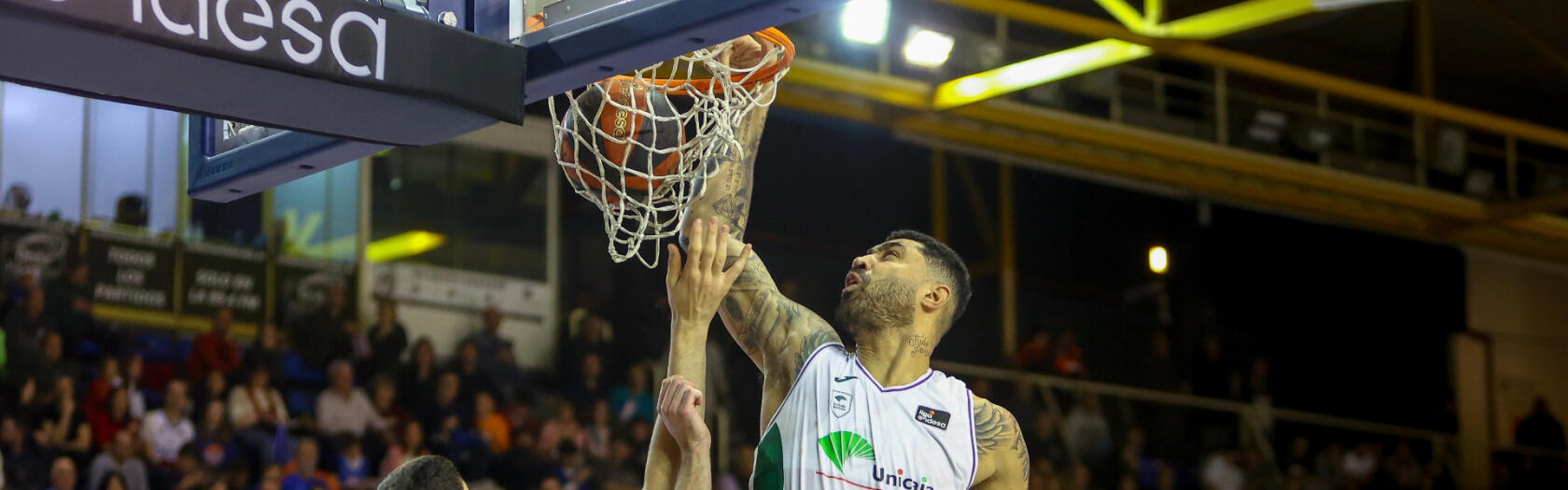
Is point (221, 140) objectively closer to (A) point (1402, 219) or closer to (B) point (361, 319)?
(B) point (361, 319)

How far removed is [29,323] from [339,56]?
351 inches

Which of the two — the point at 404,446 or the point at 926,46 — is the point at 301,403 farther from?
the point at 926,46

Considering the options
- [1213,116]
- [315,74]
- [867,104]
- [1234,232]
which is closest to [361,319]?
[867,104]

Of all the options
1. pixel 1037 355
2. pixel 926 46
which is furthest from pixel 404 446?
pixel 1037 355

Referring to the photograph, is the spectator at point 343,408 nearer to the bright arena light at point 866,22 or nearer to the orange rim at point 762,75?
the bright arena light at point 866,22

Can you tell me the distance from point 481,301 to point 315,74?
1139 cm

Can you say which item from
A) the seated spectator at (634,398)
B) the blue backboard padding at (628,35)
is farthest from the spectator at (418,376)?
the blue backboard padding at (628,35)

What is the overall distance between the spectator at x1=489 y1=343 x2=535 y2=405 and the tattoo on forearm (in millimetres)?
8194

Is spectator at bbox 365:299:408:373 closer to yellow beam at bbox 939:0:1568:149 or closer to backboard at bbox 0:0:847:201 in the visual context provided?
yellow beam at bbox 939:0:1568:149

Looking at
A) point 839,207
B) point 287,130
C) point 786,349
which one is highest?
point 839,207

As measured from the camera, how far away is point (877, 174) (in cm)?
1572

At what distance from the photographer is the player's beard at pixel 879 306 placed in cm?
434

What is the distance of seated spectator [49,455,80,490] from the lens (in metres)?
9.67

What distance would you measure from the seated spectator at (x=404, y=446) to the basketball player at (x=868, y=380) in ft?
23.0
